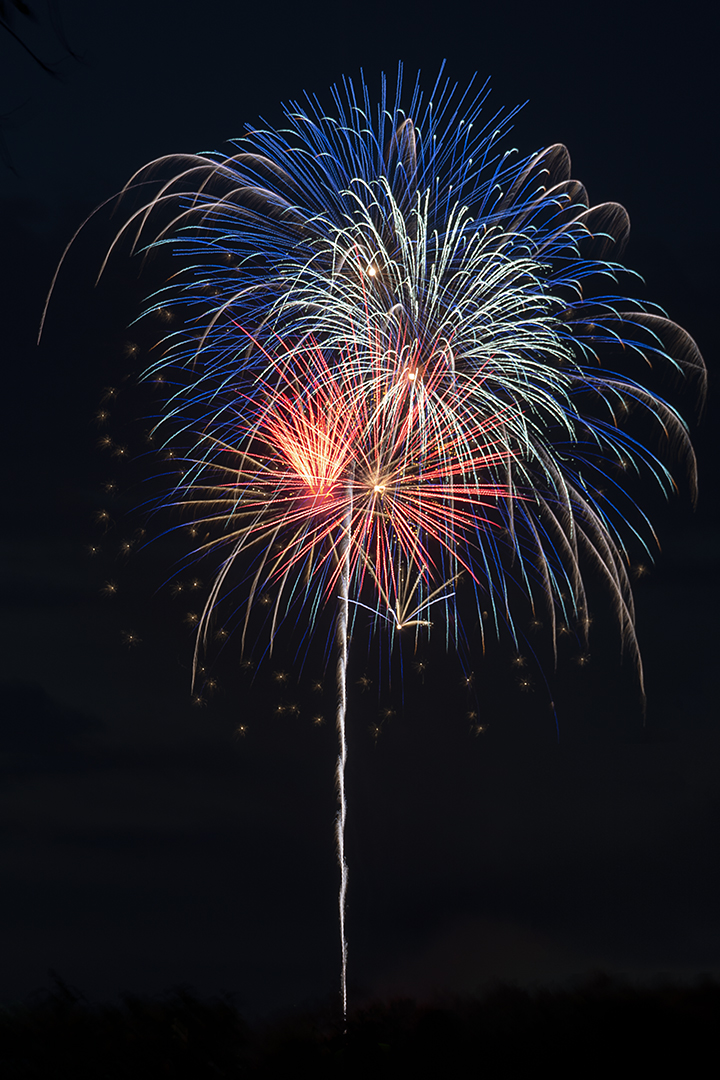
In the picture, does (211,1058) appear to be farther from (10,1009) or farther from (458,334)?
(458,334)

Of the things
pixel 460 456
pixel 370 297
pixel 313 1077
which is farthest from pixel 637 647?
pixel 313 1077

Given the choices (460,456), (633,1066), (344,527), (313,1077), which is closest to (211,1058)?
(313,1077)

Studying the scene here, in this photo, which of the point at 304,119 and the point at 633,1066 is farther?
the point at 304,119

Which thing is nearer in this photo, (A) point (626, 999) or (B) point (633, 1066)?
(B) point (633, 1066)

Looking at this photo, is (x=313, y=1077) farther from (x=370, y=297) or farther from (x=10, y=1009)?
(x=370, y=297)

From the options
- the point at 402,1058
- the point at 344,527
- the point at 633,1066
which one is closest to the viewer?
the point at 633,1066

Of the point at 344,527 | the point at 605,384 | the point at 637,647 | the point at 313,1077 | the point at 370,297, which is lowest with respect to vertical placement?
the point at 313,1077

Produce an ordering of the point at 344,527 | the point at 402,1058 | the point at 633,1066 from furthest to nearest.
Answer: the point at 344,527 < the point at 402,1058 < the point at 633,1066

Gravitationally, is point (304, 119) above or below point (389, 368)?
above

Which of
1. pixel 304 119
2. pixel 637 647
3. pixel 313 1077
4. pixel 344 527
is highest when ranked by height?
pixel 304 119
